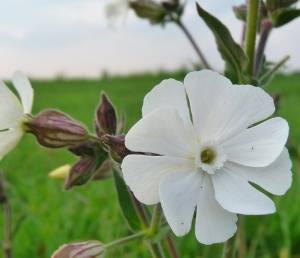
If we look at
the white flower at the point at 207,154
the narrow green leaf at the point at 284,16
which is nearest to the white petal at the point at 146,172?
the white flower at the point at 207,154

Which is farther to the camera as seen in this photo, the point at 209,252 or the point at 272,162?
the point at 209,252

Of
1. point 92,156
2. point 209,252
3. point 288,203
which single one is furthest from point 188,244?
point 92,156

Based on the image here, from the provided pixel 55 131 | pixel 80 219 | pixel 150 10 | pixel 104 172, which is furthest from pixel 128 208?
pixel 80 219

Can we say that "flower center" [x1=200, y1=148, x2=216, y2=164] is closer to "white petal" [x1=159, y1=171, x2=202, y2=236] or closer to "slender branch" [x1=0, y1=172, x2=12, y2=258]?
"white petal" [x1=159, y1=171, x2=202, y2=236]

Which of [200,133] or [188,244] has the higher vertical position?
[200,133]

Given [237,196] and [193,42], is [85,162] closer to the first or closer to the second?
[237,196]

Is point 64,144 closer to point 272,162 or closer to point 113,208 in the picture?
point 272,162

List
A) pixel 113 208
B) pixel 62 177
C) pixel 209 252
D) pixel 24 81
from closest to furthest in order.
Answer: pixel 24 81, pixel 62 177, pixel 209 252, pixel 113 208
